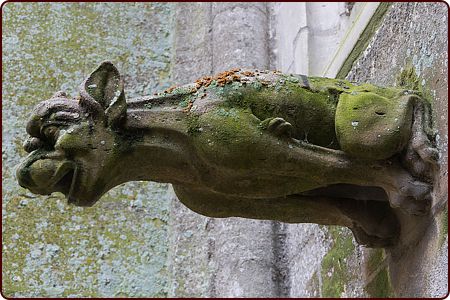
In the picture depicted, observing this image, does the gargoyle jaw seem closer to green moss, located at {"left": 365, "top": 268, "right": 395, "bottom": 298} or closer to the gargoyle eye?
the gargoyle eye

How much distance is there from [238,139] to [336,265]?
712 millimetres

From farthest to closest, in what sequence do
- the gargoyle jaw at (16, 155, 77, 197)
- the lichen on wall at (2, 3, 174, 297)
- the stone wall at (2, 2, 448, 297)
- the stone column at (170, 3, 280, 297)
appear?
the lichen on wall at (2, 3, 174, 297), the stone column at (170, 3, 280, 297), the stone wall at (2, 2, 448, 297), the gargoyle jaw at (16, 155, 77, 197)

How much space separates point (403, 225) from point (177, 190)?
458 millimetres

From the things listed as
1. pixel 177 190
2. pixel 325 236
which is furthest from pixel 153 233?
pixel 177 190

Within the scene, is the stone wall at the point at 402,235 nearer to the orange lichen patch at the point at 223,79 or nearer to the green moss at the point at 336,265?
the green moss at the point at 336,265

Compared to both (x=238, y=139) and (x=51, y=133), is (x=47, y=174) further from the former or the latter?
(x=238, y=139)

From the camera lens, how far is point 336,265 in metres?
2.31

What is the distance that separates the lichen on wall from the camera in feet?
9.78

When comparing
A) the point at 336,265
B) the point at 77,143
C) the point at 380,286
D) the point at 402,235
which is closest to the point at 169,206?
the point at 336,265

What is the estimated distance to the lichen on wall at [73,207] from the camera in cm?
→ 298

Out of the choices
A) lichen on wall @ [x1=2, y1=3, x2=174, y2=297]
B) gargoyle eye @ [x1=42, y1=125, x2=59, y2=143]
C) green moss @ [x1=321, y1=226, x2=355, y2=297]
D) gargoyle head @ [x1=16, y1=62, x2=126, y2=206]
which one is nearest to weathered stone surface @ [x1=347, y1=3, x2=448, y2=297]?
green moss @ [x1=321, y1=226, x2=355, y2=297]

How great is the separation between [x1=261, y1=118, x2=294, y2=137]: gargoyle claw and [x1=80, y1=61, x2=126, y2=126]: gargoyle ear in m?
0.26

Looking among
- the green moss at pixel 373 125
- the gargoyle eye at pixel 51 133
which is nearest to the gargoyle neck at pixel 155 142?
the gargoyle eye at pixel 51 133

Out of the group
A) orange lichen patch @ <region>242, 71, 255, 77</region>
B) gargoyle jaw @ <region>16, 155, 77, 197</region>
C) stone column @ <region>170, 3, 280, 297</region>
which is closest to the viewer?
gargoyle jaw @ <region>16, 155, 77, 197</region>
